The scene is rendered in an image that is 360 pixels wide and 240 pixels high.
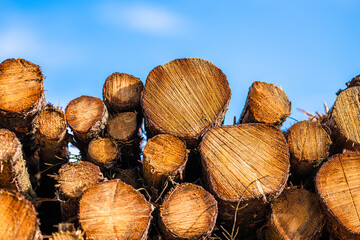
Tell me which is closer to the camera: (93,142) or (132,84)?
(93,142)

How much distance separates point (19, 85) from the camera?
269 centimetres

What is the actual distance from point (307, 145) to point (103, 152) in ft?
5.76

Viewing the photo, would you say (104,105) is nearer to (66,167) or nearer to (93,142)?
(93,142)

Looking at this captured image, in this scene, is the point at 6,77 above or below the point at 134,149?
above

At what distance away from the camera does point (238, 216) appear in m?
2.87

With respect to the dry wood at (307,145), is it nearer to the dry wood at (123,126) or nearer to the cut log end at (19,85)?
the dry wood at (123,126)

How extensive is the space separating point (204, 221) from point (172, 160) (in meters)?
0.51

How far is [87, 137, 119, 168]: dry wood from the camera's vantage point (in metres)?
2.92

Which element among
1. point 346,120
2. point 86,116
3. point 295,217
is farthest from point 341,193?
point 86,116

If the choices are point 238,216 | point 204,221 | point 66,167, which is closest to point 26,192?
point 66,167

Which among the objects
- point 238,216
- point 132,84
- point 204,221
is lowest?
point 238,216

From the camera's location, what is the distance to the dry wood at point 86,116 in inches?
115

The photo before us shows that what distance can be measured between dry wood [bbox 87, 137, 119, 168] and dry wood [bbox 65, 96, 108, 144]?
0.09 meters

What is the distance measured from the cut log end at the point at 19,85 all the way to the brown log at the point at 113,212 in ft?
2.85
